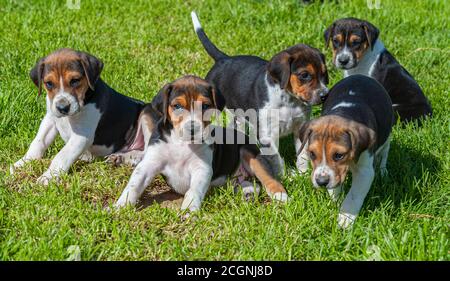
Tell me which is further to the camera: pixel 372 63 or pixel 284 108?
pixel 372 63

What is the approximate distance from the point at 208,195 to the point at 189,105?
1.05m

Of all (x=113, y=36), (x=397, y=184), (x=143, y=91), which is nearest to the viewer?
(x=397, y=184)

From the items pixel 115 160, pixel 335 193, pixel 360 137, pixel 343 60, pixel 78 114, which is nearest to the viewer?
pixel 360 137

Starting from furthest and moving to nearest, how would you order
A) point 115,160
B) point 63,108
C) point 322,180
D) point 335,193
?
point 115,160 → point 63,108 → point 335,193 → point 322,180

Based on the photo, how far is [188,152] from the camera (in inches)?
273

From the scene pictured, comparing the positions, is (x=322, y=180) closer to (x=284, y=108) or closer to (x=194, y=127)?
(x=194, y=127)

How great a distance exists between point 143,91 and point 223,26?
9.31 feet

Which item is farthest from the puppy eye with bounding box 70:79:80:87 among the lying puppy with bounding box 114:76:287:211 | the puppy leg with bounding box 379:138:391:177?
the puppy leg with bounding box 379:138:391:177

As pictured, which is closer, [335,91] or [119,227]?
[119,227]

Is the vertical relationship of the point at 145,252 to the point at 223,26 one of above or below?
below

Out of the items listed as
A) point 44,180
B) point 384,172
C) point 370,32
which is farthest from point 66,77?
point 370,32
